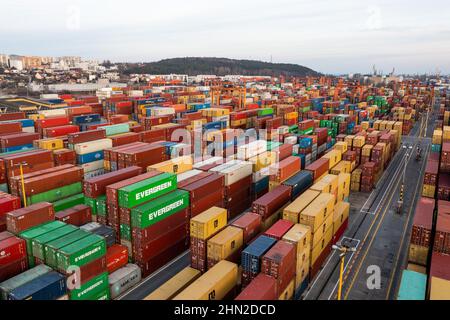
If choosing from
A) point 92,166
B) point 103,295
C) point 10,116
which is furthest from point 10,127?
point 103,295

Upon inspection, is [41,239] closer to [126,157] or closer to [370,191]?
[126,157]

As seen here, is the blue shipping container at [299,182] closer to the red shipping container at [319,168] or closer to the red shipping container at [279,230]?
the red shipping container at [319,168]

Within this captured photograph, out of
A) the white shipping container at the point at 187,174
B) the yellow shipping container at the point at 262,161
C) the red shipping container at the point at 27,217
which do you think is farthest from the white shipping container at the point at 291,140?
the red shipping container at the point at 27,217

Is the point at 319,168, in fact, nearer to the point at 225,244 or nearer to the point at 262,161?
the point at 262,161

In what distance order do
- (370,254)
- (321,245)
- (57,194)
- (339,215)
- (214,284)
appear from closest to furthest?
1. (214,284)
2. (321,245)
3. (370,254)
4. (339,215)
5. (57,194)

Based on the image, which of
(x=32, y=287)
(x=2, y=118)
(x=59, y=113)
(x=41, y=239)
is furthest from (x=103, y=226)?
(x=59, y=113)
